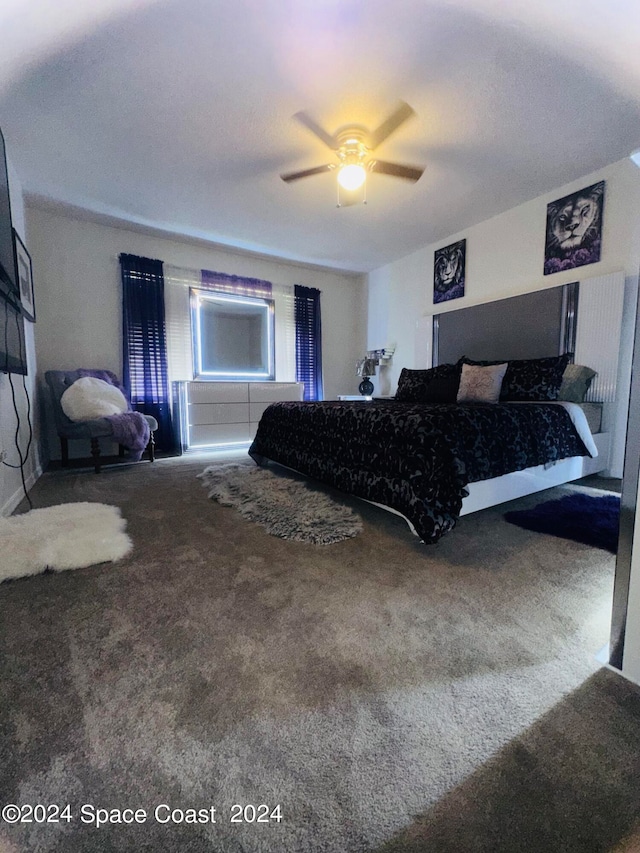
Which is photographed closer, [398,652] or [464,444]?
[398,652]

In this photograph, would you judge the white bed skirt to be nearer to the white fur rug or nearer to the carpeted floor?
the carpeted floor

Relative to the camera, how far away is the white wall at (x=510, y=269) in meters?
2.66

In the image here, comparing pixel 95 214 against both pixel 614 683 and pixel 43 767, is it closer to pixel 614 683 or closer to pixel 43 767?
pixel 43 767

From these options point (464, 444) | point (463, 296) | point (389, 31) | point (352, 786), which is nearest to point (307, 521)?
point (464, 444)

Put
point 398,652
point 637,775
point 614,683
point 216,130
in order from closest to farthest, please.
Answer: point 637,775, point 614,683, point 398,652, point 216,130

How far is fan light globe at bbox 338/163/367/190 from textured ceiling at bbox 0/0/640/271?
0.82ft

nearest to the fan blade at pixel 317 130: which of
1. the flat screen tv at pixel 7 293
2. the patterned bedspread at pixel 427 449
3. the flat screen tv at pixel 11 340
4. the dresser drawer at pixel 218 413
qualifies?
the flat screen tv at pixel 7 293

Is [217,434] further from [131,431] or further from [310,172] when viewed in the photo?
[310,172]

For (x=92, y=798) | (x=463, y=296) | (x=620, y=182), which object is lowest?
(x=92, y=798)

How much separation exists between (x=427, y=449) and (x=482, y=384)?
63.7 inches

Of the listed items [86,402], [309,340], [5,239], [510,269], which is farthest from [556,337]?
[86,402]

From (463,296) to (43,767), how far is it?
14.7 ft

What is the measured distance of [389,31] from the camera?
1673 mm

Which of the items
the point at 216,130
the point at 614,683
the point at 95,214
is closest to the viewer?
the point at 614,683
